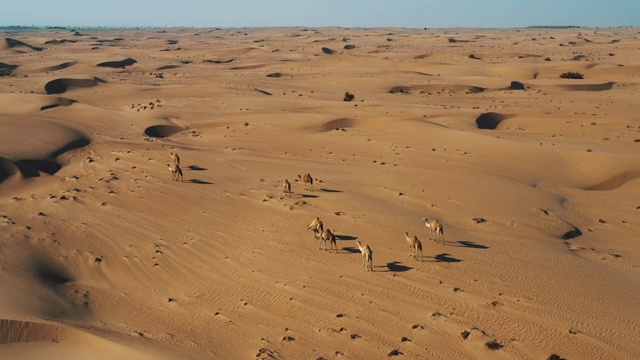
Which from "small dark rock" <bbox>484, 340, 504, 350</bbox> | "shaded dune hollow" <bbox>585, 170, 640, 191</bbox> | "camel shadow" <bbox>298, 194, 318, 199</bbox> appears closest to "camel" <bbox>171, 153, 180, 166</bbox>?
"camel shadow" <bbox>298, 194, 318, 199</bbox>

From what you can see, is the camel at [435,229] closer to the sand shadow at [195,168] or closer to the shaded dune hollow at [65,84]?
the sand shadow at [195,168]

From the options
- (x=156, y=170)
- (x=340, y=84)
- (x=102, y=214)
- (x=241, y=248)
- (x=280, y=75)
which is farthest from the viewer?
(x=280, y=75)

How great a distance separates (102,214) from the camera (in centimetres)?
1502

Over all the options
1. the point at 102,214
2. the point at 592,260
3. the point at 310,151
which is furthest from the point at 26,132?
the point at 592,260

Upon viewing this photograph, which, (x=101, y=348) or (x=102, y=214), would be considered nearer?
(x=101, y=348)

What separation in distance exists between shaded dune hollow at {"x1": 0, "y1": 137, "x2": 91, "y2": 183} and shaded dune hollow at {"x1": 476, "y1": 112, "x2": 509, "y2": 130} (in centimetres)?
1895

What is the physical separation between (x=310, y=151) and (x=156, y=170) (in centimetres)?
632

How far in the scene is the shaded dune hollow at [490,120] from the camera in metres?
27.8

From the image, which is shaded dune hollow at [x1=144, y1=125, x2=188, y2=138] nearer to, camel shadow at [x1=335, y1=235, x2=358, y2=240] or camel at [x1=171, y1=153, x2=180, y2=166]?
camel at [x1=171, y1=153, x2=180, y2=166]

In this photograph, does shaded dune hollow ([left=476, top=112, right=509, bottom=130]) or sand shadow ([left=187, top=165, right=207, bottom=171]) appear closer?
sand shadow ([left=187, top=165, right=207, bottom=171])

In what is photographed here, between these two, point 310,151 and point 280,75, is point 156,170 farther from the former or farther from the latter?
point 280,75

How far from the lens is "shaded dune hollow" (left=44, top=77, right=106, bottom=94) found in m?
38.4

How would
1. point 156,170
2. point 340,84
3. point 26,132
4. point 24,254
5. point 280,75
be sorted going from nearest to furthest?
point 24,254 < point 156,170 < point 26,132 < point 340,84 < point 280,75

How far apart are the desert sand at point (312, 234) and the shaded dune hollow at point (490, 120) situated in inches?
6.0
